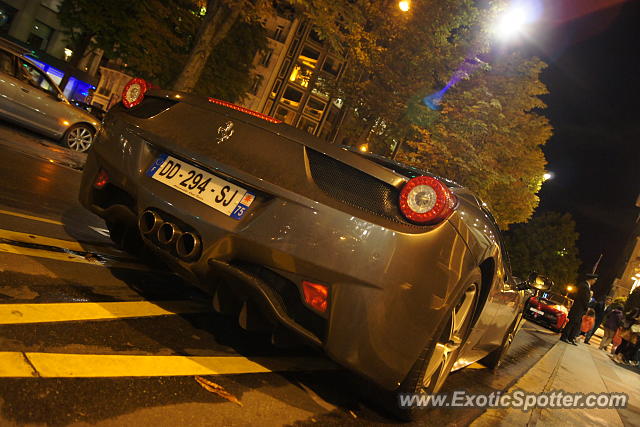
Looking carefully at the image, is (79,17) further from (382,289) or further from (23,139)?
(382,289)

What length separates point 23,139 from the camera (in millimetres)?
→ 8664

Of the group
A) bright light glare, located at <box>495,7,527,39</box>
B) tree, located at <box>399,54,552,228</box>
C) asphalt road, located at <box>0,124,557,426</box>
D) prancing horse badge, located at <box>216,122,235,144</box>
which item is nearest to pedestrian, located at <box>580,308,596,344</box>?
tree, located at <box>399,54,552,228</box>

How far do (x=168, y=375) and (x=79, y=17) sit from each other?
80.0 feet

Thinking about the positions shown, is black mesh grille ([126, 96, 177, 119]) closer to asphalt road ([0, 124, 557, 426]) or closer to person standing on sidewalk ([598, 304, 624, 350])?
asphalt road ([0, 124, 557, 426])

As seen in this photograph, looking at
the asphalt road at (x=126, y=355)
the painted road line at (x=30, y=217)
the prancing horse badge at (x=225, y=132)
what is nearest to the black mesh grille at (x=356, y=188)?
the prancing horse badge at (x=225, y=132)

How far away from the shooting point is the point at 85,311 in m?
2.56

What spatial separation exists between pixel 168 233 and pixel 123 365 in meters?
0.71

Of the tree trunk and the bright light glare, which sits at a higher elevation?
the bright light glare

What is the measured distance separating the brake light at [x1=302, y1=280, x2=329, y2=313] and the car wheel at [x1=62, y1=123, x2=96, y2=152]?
30.5ft

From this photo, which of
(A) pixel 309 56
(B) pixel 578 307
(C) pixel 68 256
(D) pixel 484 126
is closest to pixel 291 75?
(A) pixel 309 56

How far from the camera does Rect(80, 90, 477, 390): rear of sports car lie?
227cm

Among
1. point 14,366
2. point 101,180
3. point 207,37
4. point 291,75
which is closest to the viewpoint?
point 14,366

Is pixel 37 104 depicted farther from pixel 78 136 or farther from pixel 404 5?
pixel 404 5

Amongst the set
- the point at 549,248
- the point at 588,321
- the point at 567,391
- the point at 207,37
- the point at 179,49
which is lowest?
the point at 567,391
